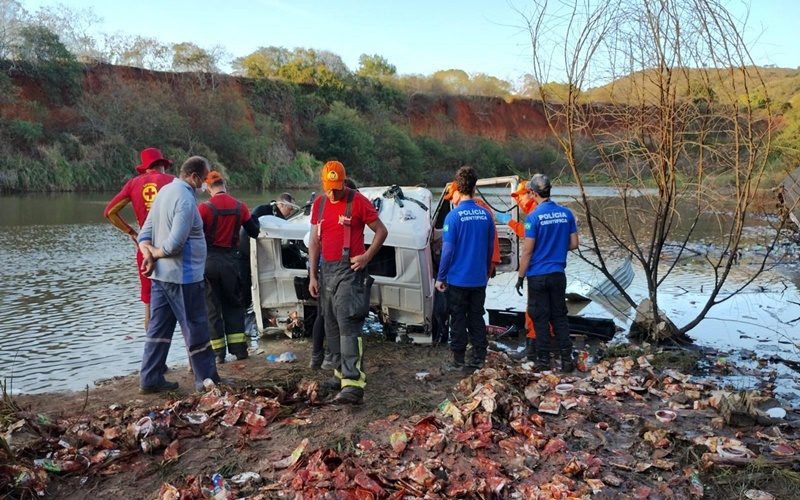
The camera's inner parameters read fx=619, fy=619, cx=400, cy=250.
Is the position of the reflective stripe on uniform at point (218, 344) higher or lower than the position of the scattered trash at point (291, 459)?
higher

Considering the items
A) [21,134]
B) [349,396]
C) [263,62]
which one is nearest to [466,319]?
[349,396]

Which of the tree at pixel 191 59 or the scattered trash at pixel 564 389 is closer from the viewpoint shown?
the scattered trash at pixel 564 389

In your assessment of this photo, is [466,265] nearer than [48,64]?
Yes

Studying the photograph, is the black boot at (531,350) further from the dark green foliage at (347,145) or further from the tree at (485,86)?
the tree at (485,86)

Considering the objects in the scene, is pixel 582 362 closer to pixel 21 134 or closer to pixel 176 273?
pixel 176 273

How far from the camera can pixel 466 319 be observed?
228 inches

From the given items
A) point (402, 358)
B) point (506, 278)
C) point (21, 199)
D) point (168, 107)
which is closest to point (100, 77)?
point (168, 107)

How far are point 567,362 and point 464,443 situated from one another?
2.43 m

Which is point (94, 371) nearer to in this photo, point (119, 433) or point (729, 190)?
point (119, 433)

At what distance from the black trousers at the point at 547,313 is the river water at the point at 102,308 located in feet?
7.09

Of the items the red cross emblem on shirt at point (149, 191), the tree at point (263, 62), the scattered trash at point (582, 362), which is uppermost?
the tree at point (263, 62)

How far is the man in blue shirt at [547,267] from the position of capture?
231 inches

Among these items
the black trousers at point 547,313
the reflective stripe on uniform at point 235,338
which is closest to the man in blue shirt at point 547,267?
the black trousers at point 547,313

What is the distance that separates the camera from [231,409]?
443 cm
